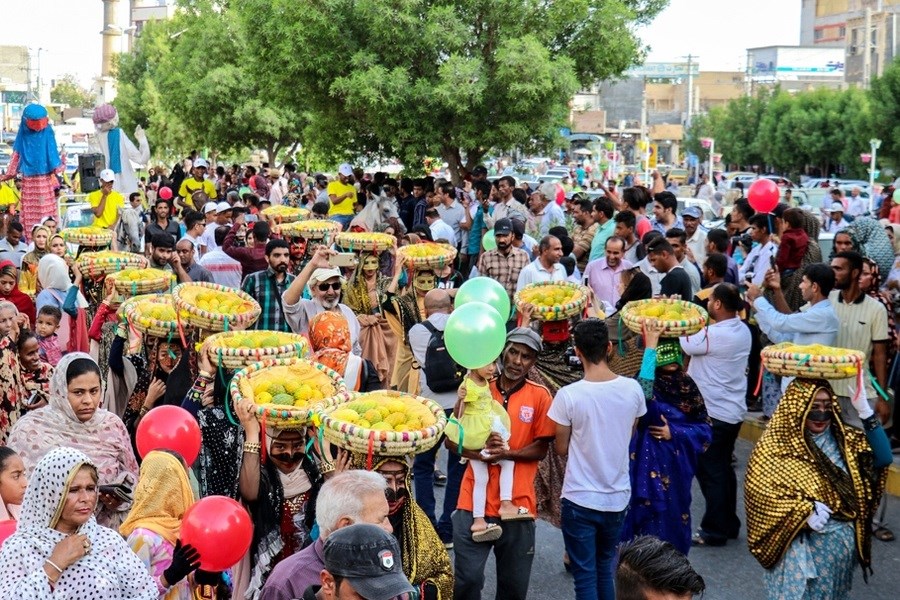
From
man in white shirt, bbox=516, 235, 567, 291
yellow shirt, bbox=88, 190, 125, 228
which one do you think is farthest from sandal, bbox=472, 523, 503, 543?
yellow shirt, bbox=88, 190, 125, 228

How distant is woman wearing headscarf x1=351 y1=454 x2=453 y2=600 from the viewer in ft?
16.3

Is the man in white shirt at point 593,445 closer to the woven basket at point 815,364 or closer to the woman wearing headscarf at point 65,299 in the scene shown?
the woven basket at point 815,364

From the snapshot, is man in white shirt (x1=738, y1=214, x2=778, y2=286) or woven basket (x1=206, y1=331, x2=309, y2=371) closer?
woven basket (x1=206, y1=331, x2=309, y2=371)

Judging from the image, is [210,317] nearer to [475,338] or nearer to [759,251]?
[475,338]

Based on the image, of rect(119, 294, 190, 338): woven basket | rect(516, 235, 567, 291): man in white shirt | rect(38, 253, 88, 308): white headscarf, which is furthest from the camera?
rect(38, 253, 88, 308): white headscarf

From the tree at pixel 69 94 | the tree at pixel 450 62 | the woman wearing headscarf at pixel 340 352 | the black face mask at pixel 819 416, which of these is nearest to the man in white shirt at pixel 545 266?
the woman wearing headscarf at pixel 340 352

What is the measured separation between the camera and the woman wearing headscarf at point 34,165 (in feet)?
51.6

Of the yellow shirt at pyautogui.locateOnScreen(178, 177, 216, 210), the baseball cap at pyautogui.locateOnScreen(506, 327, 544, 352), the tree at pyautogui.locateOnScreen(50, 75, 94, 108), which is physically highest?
the tree at pyautogui.locateOnScreen(50, 75, 94, 108)

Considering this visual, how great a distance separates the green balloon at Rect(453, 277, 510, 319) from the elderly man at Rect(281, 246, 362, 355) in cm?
81

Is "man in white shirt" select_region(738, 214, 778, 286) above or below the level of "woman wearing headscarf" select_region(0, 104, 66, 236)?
below

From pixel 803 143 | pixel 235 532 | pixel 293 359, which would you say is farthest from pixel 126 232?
pixel 803 143

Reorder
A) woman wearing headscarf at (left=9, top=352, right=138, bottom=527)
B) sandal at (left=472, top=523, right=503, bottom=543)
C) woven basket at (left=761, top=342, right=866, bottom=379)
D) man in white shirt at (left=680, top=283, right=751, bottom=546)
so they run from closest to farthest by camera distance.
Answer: woman wearing headscarf at (left=9, top=352, right=138, bottom=527), sandal at (left=472, top=523, right=503, bottom=543), woven basket at (left=761, top=342, right=866, bottom=379), man in white shirt at (left=680, top=283, right=751, bottom=546)

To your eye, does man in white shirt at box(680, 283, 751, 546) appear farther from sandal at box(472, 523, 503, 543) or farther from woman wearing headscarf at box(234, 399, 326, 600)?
woman wearing headscarf at box(234, 399, 326, 600)

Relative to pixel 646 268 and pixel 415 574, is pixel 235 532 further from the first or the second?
pixel 646 268
